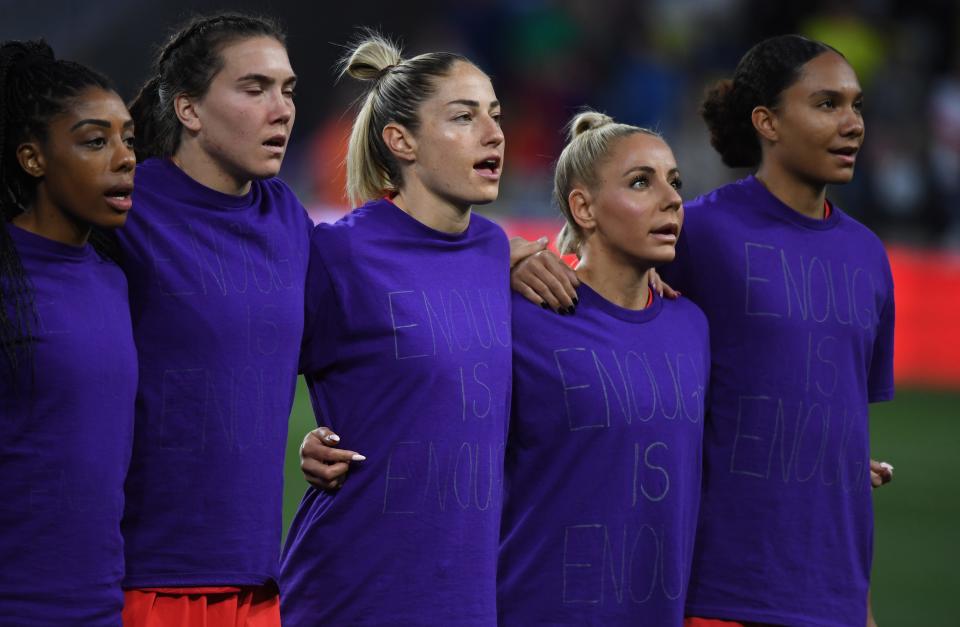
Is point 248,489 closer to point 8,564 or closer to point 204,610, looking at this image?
point 204,610

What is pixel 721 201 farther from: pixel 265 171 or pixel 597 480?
pixel 265 171

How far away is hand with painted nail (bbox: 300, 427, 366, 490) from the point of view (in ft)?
11.9

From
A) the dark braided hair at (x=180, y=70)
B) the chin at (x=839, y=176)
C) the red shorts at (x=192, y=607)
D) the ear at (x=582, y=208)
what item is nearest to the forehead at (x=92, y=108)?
the dark braided hair at (x=180, y=70)

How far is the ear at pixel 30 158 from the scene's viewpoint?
331cm

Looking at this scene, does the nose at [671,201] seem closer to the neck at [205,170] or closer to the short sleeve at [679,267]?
the short sleeve at [679,267]

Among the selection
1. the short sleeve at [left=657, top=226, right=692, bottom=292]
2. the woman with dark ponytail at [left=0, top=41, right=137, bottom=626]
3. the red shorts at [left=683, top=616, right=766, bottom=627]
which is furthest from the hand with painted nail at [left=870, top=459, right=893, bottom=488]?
the woman with dark ponytail at [left=0, top=41, right=137, bottom=626]

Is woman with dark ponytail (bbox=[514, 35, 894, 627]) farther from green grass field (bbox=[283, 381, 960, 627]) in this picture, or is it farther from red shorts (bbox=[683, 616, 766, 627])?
green grass field (bbox=[283, 381, 960, 627])

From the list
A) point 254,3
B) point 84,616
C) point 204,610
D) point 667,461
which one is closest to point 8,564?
point 84,616

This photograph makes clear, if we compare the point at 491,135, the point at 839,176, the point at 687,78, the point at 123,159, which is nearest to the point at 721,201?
the point at 839,176

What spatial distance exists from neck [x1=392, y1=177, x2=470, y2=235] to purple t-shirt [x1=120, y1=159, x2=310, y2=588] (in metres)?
0.50

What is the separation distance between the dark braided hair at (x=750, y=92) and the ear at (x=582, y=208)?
561 millimetres

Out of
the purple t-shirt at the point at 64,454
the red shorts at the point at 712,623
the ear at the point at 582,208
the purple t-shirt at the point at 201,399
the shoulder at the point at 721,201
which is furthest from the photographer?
the shoulder at the point at 721,201

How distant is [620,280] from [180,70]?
1.26m

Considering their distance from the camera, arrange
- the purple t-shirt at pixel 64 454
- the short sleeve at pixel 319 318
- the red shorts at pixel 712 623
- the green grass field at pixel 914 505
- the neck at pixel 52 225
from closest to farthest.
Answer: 1. the purple t-shirt at pixel 64 454
2. the neck at pixel 52 225
3. the short sleeve at pixel 319 318
4. the red shorts at pixel 712 623
5. the green grass field at pixel 914 505
